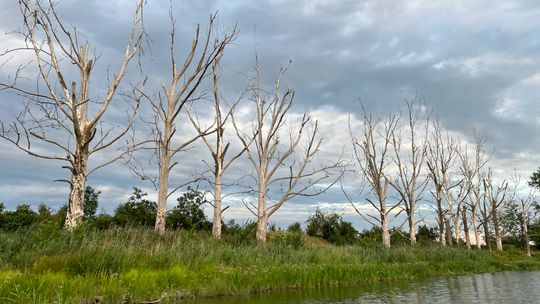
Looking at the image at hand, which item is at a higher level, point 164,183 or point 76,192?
point 164,183

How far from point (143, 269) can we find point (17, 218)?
2000 cm

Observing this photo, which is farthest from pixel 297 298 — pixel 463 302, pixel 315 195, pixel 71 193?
pixel 315 195

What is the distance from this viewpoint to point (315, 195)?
85.8 feet

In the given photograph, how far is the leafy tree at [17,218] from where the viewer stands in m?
25.8

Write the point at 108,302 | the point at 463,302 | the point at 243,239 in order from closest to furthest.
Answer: the point at 108,302 → the point at 463,302 → the point at 243,239

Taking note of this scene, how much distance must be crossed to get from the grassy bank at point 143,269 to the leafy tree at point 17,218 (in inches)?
507

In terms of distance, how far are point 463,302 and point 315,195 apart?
15.5 m

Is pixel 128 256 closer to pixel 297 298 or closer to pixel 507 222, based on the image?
pixel 297 298

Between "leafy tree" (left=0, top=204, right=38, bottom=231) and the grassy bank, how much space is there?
12871 mm

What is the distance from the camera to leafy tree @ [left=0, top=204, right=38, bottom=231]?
1017 inches

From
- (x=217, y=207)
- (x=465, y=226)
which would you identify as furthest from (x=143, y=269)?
(x=465, y=226)

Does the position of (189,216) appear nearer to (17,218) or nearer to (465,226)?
(17,218)

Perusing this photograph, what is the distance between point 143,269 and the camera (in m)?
11.5

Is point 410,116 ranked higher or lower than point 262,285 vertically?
higher
